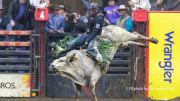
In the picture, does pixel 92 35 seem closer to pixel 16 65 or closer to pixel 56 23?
pixel 56 23

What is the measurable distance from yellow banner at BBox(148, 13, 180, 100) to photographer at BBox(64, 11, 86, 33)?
1611 mm

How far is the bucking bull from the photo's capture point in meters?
13.1

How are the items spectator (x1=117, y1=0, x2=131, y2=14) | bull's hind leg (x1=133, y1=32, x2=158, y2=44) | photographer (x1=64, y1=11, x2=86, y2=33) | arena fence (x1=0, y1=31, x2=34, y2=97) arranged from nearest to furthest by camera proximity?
bull's hind leg (x1=133, y1=32, x2=158, y2=44), arena fence (x1=0, y1=31, x2=34, y2=97), photographer (x1=64, y1=11, x2=86, y2=33), spectator (x1=117, y1=0, x2=131, y2=14)

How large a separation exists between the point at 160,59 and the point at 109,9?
5.61 feet

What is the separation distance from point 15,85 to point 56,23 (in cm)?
175

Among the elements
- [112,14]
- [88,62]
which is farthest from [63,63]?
[112,14]

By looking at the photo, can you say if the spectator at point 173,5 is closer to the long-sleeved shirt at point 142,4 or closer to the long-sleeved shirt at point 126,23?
the long-sleeved shirt at point 142,4

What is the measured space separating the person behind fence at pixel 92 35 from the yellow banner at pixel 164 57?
78.6 inches

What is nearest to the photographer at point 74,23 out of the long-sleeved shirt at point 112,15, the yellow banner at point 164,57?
the long-sleeved shirt at point 112,15

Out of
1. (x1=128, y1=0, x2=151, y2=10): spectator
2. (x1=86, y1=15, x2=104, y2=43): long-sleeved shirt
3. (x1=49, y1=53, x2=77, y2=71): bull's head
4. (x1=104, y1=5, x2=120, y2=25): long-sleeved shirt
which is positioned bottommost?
(x1=49, y1=53, x2=77, y2=71): bull's head

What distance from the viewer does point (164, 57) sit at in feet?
49.5

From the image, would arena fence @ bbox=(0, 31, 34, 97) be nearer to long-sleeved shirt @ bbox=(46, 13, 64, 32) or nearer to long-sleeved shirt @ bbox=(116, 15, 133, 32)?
long-sleeved shirt @ bbox=(46, 13, 64, 32)

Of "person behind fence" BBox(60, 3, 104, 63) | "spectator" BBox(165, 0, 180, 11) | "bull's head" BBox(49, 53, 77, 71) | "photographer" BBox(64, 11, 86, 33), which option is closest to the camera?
"bull's head" BBox(49, 53, 77, 71)

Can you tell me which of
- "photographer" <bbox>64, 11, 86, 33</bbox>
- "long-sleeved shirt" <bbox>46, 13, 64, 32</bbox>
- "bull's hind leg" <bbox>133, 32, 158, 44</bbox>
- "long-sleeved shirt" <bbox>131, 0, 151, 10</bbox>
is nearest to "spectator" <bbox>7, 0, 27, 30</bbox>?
"long-sleeved shirt" <bbox>46, 13, 64, 32</bbox>
